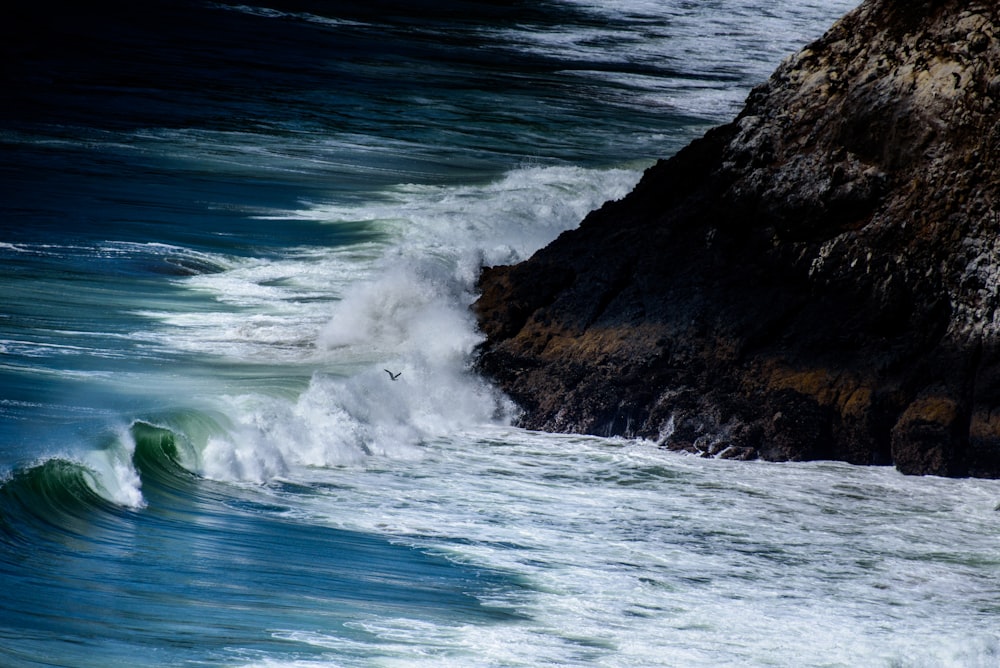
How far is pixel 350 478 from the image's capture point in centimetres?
975

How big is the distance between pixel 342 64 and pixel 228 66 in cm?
246

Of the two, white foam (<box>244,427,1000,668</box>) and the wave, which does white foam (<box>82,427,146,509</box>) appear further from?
white foam (<box>244,427,1000,668</box>)

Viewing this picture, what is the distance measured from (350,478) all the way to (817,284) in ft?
12.2

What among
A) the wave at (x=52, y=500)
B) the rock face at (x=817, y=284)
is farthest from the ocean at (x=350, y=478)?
the rock face at (x=817, y=284)

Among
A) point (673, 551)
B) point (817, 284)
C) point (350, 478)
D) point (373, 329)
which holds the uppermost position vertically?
point (817, 284)

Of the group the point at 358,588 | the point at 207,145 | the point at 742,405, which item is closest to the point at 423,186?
the point at 207,145

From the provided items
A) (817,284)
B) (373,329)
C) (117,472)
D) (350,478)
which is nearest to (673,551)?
(350,478)

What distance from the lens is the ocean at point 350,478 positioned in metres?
7.08

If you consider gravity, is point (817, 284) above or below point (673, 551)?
above

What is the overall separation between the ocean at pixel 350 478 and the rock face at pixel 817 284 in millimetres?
319

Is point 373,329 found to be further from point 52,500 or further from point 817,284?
point 52,500

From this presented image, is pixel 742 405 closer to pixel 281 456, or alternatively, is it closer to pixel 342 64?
pixel 281 456

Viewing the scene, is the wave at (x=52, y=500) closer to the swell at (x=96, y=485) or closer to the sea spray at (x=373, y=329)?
the swell at (x=96, y=485)

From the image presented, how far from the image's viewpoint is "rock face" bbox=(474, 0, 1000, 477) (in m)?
10.4
